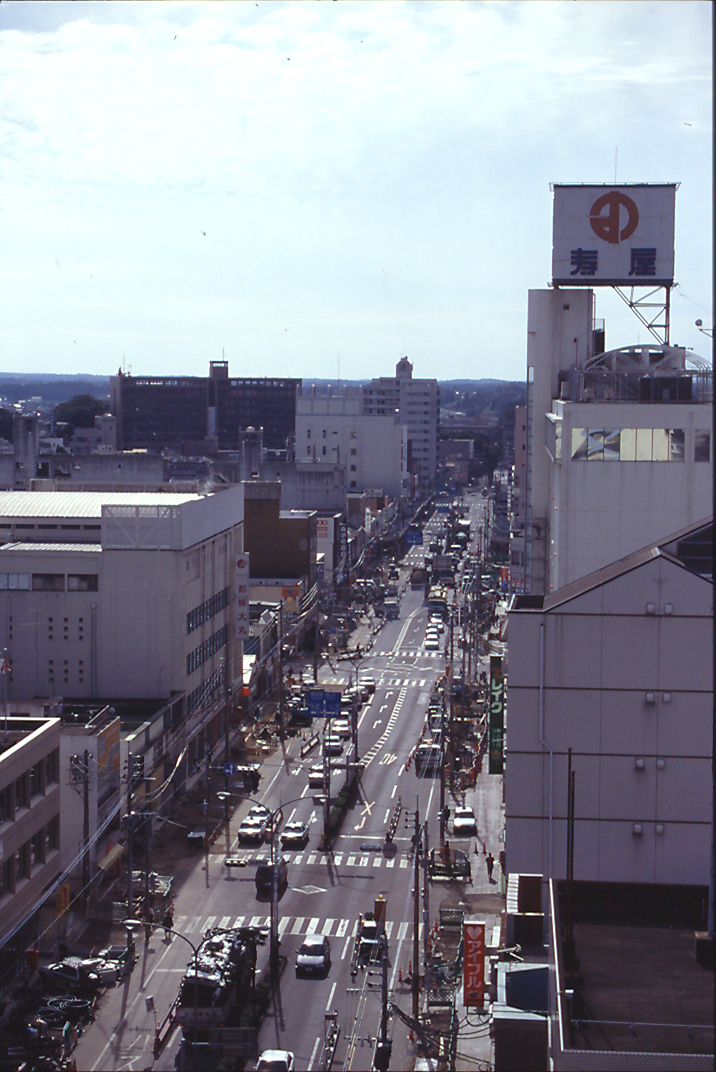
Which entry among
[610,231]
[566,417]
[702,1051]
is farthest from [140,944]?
[610,231]

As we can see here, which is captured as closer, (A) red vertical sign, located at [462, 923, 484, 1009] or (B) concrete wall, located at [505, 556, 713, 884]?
(B) concrete wall, located at [505, 556, 713, 884]

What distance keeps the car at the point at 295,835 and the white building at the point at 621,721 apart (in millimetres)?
24123

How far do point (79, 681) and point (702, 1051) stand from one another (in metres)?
42.1

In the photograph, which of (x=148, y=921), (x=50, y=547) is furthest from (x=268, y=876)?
(x=50, y=547)

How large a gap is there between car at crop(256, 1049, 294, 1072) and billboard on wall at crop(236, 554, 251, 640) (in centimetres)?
3773

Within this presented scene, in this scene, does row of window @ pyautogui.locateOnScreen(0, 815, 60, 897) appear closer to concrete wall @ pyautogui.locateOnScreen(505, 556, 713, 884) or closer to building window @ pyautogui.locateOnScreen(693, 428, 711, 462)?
concrete wall @ pyautogui.locateOnScreen(505, 556, 713, 884)

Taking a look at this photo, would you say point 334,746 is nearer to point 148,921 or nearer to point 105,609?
point 105,609

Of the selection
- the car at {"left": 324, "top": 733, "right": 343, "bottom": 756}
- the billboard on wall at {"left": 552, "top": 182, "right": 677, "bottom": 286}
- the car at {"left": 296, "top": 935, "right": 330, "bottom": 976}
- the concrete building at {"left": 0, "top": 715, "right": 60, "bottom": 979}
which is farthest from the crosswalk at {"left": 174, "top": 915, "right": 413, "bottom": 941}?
the billboard on wall at {"left": 552, "top": 182, "right": 677, "bottom": 286}

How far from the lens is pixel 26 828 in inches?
1396

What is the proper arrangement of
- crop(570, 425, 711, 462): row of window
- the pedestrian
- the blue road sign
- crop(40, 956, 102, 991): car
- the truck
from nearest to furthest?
crop(40, 956, 102, 991): car → the pedestrian → crop(570, 425, 711, 462): row of window → the blue road sign → the truck

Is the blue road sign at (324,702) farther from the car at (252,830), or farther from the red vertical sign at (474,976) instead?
the red vertical sign at (474,976)

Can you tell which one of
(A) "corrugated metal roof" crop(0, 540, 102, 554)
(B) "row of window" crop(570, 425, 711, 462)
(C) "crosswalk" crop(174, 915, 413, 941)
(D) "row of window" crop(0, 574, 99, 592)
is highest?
(B) "row of window" crop(570, 425, 711, 462)

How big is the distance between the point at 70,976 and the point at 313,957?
7038 mm

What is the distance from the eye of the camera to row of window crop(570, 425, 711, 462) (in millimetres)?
44719
